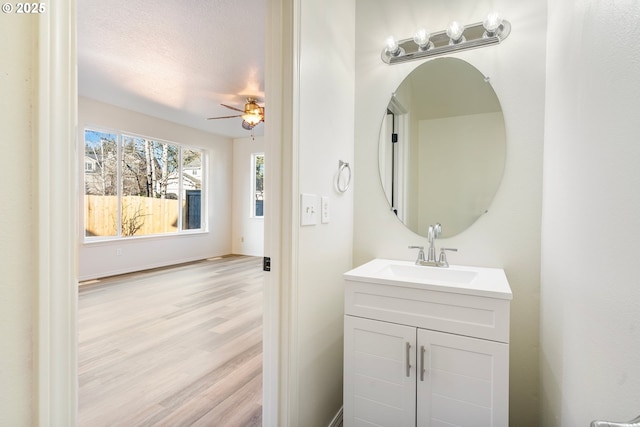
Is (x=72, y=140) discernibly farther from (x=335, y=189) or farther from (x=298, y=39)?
(x=335, y=189)

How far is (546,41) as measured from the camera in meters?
1.50

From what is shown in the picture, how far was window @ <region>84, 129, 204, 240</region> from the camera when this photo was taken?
15.6 feet

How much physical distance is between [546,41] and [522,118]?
0.36 m

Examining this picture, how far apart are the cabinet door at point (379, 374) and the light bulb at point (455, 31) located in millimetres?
1504

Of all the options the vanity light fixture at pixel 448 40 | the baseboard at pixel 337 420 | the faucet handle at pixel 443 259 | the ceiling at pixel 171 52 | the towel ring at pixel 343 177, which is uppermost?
the ceiling at pixel 171 52

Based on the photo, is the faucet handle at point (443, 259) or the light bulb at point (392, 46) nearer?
the faucet handle at point (443, 259)

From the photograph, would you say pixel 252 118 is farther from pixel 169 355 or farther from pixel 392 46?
pixel 169 355

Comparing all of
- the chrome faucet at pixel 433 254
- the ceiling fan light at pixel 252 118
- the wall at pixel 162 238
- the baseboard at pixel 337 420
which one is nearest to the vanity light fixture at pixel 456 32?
the chrome faucet at pixel 433 254

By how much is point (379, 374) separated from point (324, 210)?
789 mm

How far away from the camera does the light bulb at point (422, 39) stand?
1.72 metres

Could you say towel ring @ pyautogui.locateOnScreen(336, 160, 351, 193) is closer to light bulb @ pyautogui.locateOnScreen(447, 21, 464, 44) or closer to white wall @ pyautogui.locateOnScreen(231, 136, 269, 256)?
light bulb @ pyautogui.locateOnScreen(447, 21, 464, 44)

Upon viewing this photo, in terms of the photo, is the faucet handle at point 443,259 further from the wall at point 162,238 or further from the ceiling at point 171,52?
the wall at point 162,238

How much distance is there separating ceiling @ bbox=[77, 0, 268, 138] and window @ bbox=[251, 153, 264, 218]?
7.15ft

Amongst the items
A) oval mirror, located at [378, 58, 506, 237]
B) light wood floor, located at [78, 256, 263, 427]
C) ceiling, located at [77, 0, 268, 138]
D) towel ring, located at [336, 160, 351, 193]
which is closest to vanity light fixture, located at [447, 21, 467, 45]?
oval mirror, located at [378, 58, 506, 237]
